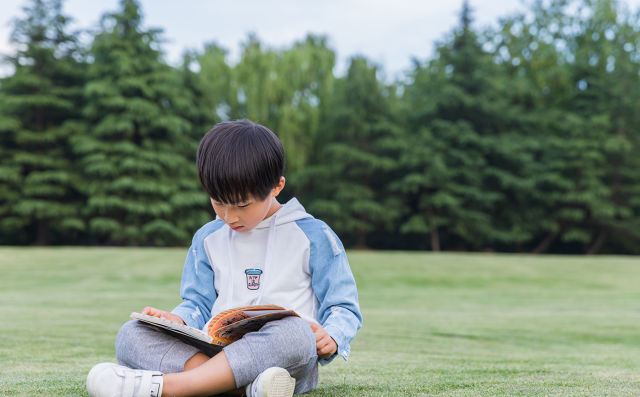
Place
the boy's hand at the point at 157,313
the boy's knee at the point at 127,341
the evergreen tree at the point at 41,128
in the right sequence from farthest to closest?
1. the evergreen tree at the point at 41,128
2. the boy's hand at the point at 157,313
3. the boy's knee at the point at 127,341

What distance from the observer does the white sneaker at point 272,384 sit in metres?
1.98

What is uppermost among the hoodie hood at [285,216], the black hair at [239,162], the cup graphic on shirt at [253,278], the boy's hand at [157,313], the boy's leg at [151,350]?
the black hair at [239,162]

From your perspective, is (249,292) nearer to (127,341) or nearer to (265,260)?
(265,260)

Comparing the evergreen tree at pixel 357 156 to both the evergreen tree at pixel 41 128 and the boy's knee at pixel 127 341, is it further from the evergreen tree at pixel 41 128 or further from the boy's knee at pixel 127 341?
the boy's knee at pixel 127 341

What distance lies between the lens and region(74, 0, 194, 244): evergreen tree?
24.0m

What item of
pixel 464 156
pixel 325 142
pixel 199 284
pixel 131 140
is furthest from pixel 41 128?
pixel 199 284

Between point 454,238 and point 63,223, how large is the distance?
53.0ft

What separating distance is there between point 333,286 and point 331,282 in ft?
0.06

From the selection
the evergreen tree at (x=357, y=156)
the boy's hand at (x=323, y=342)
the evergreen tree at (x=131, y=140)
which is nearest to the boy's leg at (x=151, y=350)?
the boy's hand at (x=323, y=342)

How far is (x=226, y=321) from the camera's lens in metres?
2.12

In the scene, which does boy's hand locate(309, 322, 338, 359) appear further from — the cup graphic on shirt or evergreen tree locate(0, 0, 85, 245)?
evergreen tree locate(0, 0, 85, 245)

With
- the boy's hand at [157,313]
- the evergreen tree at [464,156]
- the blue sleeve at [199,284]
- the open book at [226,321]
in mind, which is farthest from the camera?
the evergreen tree at [464,156]

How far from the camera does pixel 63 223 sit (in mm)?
23750

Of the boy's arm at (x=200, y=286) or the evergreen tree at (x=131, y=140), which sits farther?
the evergreen tree at (x=131, y=140)
